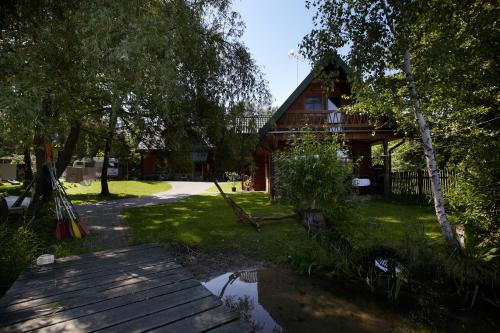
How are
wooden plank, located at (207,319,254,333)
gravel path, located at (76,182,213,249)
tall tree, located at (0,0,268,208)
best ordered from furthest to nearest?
gravel path, located at (76,182,213,249) < tall tree, located at (0,0,268,208) < wooden plank, located at (207,319,254,333)

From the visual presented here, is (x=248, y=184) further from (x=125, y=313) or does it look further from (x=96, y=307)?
(x=125, y=313)

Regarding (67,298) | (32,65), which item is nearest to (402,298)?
(67,298)

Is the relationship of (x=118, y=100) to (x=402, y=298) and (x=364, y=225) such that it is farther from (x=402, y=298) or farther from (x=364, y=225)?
(x=402, y=298)

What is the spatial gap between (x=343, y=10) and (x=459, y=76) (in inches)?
97.5

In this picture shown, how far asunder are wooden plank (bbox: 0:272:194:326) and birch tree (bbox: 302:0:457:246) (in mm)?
4888

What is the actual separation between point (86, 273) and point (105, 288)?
883mm

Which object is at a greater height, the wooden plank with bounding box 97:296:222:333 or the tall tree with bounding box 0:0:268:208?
the tall tree with bounding box 0:0:268:208

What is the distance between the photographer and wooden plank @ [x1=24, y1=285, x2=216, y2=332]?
10.4 ft

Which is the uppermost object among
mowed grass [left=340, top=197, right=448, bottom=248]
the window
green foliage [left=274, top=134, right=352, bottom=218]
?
the window

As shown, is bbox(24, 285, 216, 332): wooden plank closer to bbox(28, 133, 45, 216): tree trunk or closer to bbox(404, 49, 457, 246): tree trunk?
bbox(404, 49, 457, 246): tree trunk

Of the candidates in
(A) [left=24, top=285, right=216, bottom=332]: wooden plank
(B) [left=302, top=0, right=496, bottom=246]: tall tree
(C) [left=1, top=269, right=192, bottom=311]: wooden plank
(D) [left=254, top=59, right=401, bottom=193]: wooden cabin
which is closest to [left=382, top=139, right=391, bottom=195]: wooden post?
(D) [left=254, top=59, right=401, bottom=193]: wooden cabin

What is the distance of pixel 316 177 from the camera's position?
6.30 metres

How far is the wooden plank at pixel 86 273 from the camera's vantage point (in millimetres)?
4389

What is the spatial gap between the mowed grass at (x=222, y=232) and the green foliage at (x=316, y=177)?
862 mm
